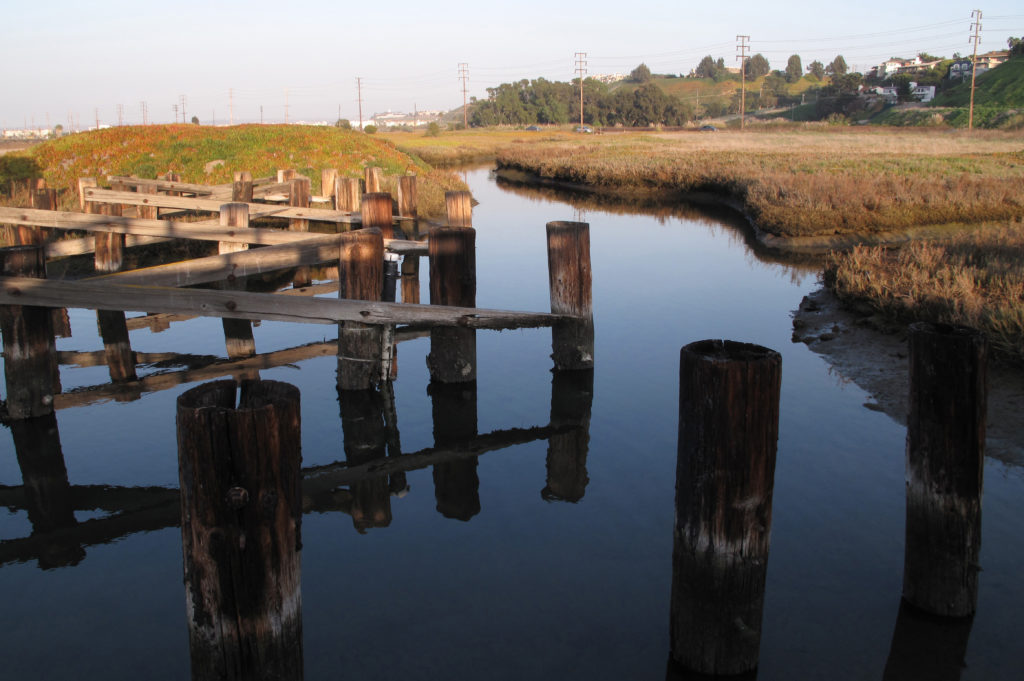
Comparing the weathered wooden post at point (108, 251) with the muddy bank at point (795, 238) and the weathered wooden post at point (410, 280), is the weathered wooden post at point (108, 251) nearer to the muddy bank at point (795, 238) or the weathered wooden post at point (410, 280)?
the weathered wooden post at point (410, 280)

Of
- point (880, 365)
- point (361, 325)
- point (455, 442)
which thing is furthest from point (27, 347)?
point (880, 365)

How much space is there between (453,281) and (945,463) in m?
5.11

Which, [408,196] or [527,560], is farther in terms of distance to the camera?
[408,196]

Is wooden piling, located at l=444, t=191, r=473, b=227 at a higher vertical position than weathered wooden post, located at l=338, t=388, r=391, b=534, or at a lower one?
higher

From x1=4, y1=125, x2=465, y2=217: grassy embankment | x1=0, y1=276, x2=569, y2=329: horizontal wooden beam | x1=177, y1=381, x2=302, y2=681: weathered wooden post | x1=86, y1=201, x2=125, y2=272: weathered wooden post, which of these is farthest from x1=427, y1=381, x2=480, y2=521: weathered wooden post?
x1=4, y1=125, x2=465, y2=217: grassy embankment

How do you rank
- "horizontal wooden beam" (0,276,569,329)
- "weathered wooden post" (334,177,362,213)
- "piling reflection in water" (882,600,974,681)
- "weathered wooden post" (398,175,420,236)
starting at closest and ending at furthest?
"piling reflection in water" (882,600,974,681) → "horizontal wooden beam" (0,276,569,329) → "weathered wooden post" (398,175,420,236) → "weathered wooden post" (334,177,362,213)

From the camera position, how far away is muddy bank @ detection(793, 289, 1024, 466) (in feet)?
24.3

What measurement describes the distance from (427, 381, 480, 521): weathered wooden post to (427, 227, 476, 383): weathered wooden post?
330 millimetres

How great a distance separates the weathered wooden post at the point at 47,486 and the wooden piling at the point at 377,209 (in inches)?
166

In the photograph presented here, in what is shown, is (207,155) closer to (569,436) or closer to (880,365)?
(569,436)

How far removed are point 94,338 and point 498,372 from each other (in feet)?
18.0

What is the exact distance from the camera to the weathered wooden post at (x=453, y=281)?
27.8 ft

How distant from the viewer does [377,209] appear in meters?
10.6

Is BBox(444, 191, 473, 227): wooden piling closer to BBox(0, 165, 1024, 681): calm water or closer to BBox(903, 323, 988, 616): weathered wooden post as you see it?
BBox(0, 165, 1024, 681): calm water
